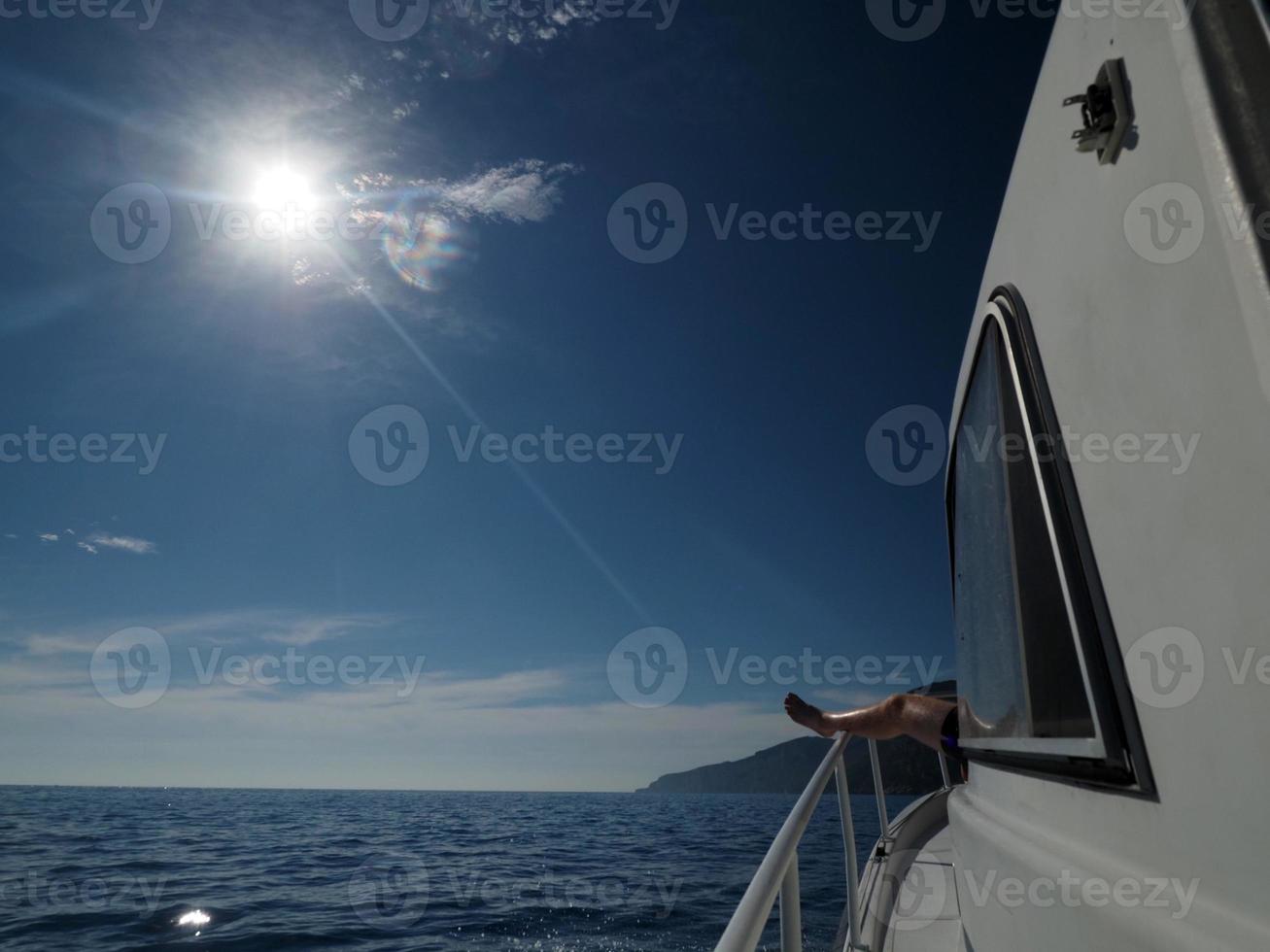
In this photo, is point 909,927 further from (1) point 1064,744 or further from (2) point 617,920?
(2) point 617,920

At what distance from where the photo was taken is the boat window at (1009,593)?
1278 millimetres

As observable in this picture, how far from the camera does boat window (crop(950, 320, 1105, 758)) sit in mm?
1278

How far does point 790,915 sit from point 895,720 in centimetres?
245

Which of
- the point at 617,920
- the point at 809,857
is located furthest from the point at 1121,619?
the point at 809,857
